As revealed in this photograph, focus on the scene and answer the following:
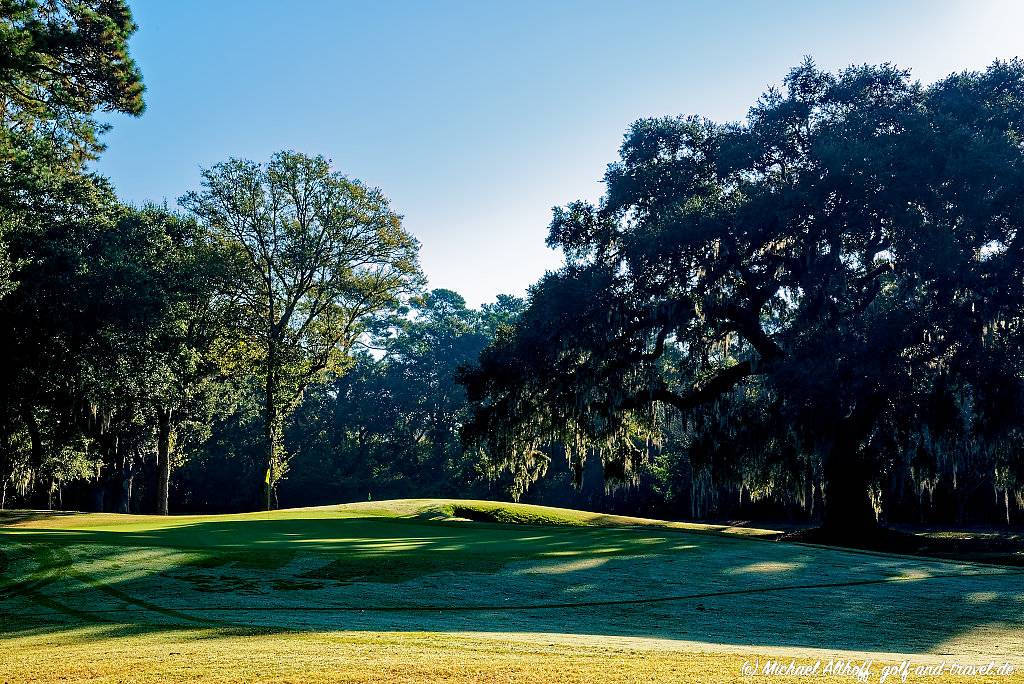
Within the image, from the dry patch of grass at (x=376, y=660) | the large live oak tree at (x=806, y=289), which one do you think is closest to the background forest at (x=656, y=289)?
the large live oak tree at (x=806, y=289)

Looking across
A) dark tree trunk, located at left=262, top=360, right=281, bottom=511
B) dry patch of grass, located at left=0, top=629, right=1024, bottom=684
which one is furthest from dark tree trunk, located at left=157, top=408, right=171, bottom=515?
dry patch of grass, located at left=0, top=629, right=1024, bottom=684

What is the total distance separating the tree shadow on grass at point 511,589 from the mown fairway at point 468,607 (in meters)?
0.06

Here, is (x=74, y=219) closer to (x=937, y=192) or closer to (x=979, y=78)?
(x=937, y=192)

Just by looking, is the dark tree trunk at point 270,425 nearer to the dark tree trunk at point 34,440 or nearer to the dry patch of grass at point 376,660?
the dark tree trunk at point 34,440

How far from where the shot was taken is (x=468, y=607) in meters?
11.6

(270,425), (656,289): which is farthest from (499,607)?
(270,425)

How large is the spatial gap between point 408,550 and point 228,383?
30240 millimetres

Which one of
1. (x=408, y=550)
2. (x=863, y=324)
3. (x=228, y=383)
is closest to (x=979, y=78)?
(x=863, y=324)

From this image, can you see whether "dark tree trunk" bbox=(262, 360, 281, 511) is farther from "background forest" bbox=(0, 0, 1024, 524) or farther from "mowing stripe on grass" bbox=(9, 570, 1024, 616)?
"mowing stripe on grass" bbox=(9, 570, 1024, 616)

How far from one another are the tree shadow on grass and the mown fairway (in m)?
0.06

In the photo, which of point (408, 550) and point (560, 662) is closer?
point (560, 662)

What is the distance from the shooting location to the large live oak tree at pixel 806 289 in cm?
2264

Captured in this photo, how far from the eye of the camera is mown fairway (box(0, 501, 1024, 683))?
6438 millimetres

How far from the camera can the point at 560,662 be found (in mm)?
6387
